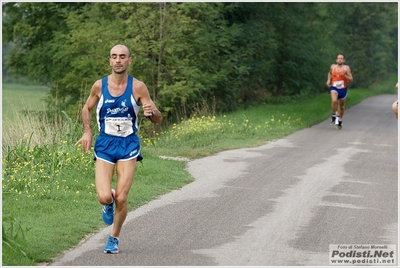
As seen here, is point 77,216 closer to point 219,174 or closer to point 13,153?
point 13,153

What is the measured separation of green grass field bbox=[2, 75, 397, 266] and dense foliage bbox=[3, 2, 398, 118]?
3237 mm

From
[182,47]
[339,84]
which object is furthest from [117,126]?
[182,47]

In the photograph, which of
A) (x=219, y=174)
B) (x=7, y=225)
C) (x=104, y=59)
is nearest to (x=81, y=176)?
(x=219, y=174)

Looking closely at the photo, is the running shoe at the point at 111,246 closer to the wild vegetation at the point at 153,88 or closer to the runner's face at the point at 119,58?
the wild vegetation at the point at 153,88

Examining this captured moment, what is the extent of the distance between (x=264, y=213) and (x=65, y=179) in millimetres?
3171

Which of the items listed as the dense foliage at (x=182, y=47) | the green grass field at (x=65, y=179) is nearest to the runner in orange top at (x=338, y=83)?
the green grass field at (x=65, y=179)

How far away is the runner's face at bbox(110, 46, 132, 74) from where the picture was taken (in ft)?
27.4

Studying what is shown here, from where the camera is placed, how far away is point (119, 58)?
8.37 meters

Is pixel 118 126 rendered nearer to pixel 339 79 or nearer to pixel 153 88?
pixel 339 79

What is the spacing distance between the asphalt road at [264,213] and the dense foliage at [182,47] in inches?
257

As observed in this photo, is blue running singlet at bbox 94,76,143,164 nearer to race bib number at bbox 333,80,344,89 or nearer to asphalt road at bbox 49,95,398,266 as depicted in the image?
asphalt road at bbox 49,95,398,266

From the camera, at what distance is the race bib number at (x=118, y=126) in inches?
332

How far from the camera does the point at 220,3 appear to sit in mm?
28047

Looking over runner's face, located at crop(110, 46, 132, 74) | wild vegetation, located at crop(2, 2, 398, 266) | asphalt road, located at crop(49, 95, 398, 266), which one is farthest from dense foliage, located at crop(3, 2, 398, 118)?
runner's face, located at crop(110, 46, 132, 74)
